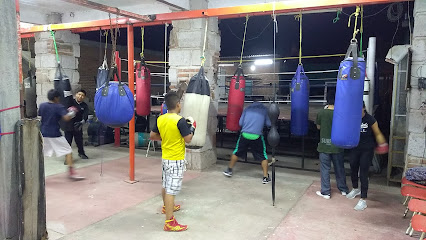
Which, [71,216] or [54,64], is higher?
[54,64]

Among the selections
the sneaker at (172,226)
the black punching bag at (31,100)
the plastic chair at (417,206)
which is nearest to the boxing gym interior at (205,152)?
the plastic chair at (417,206)

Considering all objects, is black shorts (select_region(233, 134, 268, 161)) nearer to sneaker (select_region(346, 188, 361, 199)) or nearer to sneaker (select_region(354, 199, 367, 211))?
sneaker (select_region(346, 188, 361, 199))

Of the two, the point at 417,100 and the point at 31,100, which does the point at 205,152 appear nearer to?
the point at 417,100

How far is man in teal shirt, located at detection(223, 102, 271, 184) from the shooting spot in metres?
5.29

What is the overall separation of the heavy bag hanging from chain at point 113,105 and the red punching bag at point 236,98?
6.64ft

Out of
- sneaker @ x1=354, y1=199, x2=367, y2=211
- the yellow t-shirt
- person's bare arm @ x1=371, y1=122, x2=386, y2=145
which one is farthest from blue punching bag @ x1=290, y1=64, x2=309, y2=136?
the yellow t-shirt

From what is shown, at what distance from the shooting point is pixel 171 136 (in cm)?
344

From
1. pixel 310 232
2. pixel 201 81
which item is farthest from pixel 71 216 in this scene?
pixel 310 232

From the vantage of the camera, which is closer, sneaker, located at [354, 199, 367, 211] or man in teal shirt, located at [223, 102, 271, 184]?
sneaker, located at [354, 199, 367, 211]

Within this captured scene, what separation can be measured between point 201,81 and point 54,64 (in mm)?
4805

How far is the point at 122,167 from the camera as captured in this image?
6234 millimetres

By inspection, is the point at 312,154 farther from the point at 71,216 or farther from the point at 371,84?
the point at 71,216

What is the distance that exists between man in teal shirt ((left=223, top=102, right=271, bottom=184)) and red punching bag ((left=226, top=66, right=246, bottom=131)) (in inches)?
9.0

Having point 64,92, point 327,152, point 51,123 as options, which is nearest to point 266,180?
point 327,152
